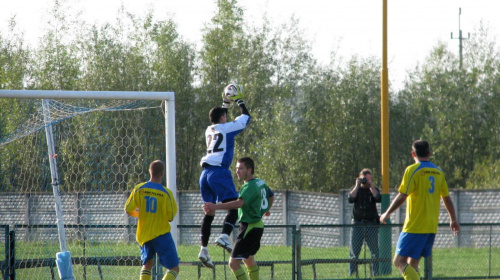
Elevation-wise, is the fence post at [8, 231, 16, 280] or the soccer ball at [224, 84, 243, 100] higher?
the soccer ball at [224, 84, 243, 100]

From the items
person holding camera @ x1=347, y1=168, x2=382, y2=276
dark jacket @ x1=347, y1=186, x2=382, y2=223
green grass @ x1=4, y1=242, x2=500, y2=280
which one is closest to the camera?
green grass @ x1=4, y1=242, x2=500, y2=280

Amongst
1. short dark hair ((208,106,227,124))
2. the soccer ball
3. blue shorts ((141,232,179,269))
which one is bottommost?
blue shorts ((141,232,179,269))

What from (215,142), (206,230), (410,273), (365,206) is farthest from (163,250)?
(365,206)

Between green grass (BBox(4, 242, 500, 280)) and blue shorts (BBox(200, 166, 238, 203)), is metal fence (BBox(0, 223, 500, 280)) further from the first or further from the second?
blue shorts (BBox(200, 166, 238, 203))

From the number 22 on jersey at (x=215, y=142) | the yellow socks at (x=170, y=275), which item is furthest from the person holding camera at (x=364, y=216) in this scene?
the yellow socks at (x=170, y=275)

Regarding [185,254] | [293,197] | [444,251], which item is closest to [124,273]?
[185,254]

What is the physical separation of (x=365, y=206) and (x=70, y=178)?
19.4ft

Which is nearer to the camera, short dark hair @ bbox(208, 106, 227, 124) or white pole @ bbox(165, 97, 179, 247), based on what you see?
short dark hair @ bbox(208, 106, 227, 124)

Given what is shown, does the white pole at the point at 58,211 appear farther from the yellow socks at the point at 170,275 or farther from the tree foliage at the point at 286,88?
the tree foliage at the point at 286,88

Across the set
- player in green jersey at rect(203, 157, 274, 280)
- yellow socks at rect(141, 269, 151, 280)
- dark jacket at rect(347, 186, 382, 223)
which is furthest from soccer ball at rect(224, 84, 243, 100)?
dark jacket at rect(347, 186, 382, 223)

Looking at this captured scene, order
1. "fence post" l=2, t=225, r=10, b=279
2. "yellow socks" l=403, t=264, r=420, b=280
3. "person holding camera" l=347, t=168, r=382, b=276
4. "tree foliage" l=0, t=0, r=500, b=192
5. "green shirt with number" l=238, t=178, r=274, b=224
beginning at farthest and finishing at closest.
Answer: "tree foliage" l=0, t=0, r=500, b=192
"person holding camera" l=347, t=168, r=382, b=276
"fence post" l=2, t=225, r=10, b=279
"green shirt with number" l=238, t=178, r=274, b=224
"yellow socks" l=403, t=264, r=420, b=280

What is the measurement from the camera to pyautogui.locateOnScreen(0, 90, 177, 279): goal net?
11719mm

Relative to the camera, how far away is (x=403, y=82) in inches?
1515

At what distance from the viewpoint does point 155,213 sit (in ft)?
30.9
